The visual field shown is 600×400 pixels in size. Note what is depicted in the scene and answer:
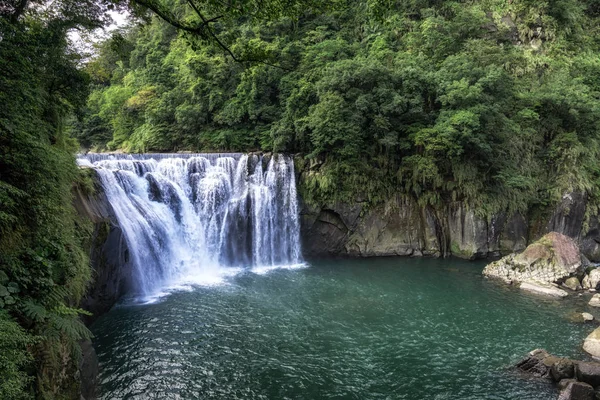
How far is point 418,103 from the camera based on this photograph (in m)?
19.7

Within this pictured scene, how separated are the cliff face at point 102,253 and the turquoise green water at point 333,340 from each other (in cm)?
77

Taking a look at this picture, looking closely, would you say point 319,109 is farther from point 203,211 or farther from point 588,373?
point 588,373

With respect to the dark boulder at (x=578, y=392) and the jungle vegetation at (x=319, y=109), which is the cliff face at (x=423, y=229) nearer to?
the jungle vegetation at (x=319, y=109)

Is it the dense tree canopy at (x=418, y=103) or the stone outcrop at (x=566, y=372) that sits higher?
the dense tree canopy at (x=418, y=103)

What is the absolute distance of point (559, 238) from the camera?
57.8 feet

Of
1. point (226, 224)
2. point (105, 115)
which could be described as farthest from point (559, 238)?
point (105, 115)

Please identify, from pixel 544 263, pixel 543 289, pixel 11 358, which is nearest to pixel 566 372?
pixel 543 289

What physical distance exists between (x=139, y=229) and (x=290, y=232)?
819 centimetres

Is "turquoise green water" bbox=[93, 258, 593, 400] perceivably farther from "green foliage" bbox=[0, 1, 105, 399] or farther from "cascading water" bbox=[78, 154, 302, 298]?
"green foliage" bbox=[0, 1, 105, 399]

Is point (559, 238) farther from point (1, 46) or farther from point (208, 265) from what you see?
point (1, 46)

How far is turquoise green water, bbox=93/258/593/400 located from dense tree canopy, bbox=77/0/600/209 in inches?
264

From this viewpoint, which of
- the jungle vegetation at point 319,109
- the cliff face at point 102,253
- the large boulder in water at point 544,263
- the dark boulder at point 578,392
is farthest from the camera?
the large boulder in water at point 544,263

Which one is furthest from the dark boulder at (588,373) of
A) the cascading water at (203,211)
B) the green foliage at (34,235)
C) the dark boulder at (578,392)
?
the cascading water at (203,211)

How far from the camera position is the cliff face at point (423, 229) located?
2084 cm
